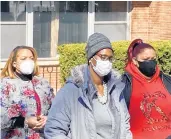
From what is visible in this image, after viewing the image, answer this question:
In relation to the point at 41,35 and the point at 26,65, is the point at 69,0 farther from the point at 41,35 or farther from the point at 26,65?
the point at 26,65

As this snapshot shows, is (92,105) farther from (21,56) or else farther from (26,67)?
(21,56)

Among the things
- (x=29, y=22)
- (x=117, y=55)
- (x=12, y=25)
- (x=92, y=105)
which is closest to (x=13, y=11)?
(x=12, y=25)

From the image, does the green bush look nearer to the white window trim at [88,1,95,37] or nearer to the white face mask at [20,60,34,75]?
the white window trim at [88,1,95,37]

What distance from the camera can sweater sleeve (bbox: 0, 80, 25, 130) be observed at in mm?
4746

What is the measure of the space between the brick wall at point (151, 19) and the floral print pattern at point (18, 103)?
7.69 meters

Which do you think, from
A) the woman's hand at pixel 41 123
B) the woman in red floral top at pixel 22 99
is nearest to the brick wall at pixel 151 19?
the woman in red floral top at pixel 22 99

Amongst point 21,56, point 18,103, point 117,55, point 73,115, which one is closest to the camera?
point 73,115

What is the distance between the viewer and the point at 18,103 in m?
4.77

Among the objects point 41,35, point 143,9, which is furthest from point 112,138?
point 143,9

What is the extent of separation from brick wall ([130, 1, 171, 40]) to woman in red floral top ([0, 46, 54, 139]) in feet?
24.9

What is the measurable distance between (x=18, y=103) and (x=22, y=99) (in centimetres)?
5

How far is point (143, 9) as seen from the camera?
12.3 meters

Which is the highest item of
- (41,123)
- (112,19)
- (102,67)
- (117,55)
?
(112,19)

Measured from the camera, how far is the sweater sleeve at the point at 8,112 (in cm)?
475
